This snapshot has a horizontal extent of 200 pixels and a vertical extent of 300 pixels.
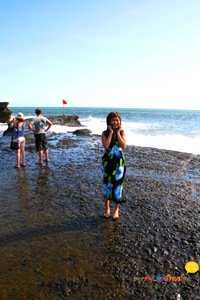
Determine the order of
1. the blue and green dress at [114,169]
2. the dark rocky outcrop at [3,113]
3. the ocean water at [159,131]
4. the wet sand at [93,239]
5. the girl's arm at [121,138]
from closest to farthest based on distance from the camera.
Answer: the wet sand at [93,239]
the girl's arm at [121,138]
the blue and green dress at [114,169]
the ocean water at [159,131]
the dark rocky outcrop at [3,113]

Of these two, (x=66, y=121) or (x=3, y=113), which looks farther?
(x=3, y=113)

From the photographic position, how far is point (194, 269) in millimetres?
3348

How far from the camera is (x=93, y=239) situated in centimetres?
399

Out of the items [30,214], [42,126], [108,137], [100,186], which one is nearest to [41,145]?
[42,126]

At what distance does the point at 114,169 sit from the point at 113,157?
8.5 inches

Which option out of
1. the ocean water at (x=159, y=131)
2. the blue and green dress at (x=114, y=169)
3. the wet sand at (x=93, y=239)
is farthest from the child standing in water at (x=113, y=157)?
the ocean water at (x=159, y=131)

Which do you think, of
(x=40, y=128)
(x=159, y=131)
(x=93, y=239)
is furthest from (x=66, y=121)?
(x=93, y=239)

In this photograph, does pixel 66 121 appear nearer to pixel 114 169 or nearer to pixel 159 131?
pixel 159 131

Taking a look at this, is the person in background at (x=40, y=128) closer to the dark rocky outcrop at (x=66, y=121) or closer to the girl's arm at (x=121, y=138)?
the girl's arm at (x=121, y=138)

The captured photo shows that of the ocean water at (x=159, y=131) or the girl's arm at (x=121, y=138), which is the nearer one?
the girl's arm at (x=121, y=138)

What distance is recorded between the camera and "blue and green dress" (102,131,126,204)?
4.50m

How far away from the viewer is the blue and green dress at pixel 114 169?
4.50m

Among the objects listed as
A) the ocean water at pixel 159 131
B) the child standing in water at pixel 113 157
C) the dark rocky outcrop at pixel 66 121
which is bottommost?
the ocean water at pixel 159 131

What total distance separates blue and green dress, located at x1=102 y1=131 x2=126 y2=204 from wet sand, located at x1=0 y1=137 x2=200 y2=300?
54 cm
